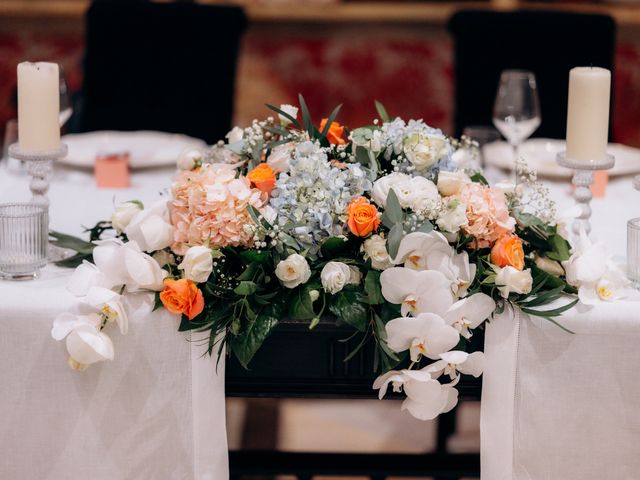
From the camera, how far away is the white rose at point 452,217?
46.3 inches

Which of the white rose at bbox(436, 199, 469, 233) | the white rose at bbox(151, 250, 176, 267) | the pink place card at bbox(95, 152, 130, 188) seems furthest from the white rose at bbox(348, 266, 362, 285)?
the pink place card at bbox(95, 152, 130, 188)

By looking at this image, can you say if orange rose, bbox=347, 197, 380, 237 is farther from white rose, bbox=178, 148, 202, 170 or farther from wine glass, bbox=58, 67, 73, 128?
wine glass, bbox=58, 67, 73, 128

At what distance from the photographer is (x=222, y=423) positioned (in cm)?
127

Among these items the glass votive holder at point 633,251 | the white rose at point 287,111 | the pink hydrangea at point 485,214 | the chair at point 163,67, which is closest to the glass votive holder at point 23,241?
the white rose at point 287,111

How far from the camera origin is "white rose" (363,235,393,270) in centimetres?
118

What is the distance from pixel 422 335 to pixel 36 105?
66 cm

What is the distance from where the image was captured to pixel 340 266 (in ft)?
3.85

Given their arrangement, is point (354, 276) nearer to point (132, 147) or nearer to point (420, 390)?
point (420, 390)

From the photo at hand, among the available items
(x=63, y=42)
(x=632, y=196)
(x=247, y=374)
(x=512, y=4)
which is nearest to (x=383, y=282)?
(x=247, y=374)

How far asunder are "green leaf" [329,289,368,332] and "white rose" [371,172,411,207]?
123mm

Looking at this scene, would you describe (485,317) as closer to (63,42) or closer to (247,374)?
(247,374)

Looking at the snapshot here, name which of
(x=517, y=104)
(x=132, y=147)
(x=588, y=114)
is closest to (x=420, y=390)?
(x=588, y=114)

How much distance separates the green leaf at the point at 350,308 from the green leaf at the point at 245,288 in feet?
0.33

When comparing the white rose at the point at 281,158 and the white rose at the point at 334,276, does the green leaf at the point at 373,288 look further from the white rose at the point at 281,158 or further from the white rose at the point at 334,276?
the white rose at the point at 281,158
